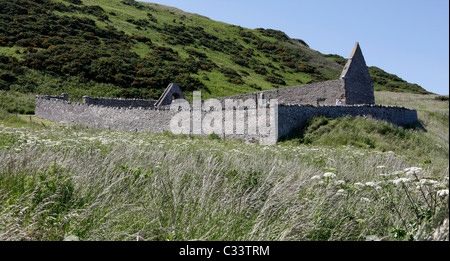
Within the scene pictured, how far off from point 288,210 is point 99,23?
68.2 m

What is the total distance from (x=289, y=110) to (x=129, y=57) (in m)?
38.1

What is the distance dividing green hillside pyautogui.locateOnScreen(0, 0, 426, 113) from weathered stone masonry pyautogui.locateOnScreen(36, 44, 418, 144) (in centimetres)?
698

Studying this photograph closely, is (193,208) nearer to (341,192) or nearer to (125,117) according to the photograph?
(341,192)

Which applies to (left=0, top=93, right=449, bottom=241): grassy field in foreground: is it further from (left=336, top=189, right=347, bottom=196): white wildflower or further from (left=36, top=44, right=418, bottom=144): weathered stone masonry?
(left=36, top=44, right=418, bottom=144): weathered stone masonry

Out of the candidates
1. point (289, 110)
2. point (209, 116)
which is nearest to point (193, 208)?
point (289, 110)

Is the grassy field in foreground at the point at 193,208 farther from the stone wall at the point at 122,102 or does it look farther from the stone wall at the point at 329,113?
the stone wall at the point at 122,102

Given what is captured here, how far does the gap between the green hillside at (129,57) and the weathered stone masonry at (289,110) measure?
22.9 ft

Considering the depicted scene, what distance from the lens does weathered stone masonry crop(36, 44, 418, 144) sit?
751 inches

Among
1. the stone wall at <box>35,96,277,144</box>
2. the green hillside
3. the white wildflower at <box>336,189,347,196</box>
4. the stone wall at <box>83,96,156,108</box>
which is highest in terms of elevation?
the green hillside

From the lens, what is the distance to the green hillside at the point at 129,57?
1580 inches

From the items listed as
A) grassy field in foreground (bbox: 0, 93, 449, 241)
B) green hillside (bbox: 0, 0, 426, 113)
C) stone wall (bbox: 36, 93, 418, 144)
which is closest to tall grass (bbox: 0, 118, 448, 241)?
grassy field in foreground (bbox: 0, 93, 449, 241)

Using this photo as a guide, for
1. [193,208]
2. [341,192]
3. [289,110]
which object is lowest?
[193,208]

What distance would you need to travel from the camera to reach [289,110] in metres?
18.9
